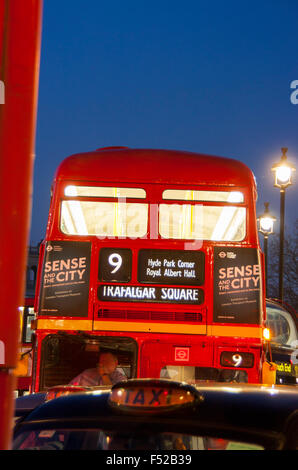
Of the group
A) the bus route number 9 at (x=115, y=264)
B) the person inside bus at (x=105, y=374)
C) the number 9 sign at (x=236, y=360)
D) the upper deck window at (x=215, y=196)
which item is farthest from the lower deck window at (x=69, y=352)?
the upper deck window at (x=215, y=196)

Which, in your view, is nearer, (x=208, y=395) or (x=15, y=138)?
(x=15, y=138)

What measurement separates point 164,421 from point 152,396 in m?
0.14

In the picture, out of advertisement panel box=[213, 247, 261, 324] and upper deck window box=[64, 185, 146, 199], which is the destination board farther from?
upper deck window box=[64, 185, 146, 199]

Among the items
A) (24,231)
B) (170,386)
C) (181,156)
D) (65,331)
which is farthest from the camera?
(181,156)

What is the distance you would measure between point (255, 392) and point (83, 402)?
858 millimetres

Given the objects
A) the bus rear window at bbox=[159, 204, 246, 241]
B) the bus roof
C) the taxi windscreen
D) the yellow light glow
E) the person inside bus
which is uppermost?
the yellow light glow

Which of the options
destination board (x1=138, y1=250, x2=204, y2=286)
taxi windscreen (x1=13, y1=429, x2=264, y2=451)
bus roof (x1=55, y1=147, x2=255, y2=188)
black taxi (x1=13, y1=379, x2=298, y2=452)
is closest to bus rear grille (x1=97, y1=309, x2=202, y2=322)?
destination board (x1=138, y1=250, x2=204, y2=286)

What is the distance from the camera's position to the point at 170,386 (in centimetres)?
320

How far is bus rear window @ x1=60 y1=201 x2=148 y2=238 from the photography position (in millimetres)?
10297

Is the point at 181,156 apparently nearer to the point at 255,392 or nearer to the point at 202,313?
the point at 202,313

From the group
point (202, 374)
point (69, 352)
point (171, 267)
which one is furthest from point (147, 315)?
point (69, 352)

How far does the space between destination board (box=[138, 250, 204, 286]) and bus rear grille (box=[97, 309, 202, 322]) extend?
455 mm

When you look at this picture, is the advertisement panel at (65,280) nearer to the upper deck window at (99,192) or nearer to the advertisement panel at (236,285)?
the upper deck window at (99,192)
